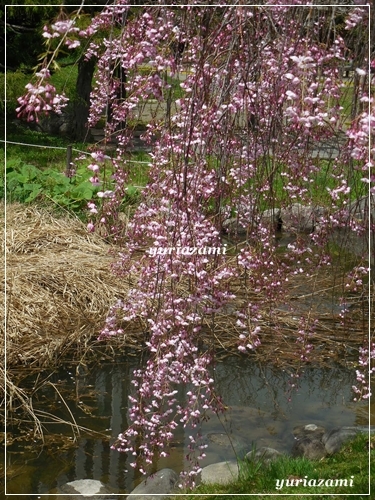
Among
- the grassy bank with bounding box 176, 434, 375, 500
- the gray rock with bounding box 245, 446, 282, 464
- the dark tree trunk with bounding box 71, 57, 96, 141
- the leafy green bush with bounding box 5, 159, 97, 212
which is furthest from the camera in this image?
the dark tree trunk with bounding box 71, 57, 96, 141

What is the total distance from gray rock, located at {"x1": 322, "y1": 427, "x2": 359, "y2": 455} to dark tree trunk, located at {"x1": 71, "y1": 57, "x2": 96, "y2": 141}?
31.4ft

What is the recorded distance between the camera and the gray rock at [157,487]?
4.14 metres

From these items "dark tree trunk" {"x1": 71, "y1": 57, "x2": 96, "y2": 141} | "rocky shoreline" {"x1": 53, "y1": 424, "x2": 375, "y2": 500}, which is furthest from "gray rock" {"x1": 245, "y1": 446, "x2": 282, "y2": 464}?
"dark tree trunk" {"x1": 71, "y1": 57, "x2": 96, "y2": 141}

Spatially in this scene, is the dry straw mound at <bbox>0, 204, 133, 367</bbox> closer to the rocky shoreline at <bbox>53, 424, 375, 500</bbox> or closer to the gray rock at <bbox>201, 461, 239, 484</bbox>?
the rocky shoreline at <bbox>53, 424, 375, 500</bbox>

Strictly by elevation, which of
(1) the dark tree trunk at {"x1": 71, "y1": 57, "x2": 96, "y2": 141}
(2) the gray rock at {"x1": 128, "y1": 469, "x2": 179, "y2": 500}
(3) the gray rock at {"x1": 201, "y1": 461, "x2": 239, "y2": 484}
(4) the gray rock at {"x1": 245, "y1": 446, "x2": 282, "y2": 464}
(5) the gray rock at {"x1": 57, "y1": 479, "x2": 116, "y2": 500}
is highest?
(1) the dark tree trunk at {"x1": 71, "y1": 57, "x2": 96, "y2": 141}

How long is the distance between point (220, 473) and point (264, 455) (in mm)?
263

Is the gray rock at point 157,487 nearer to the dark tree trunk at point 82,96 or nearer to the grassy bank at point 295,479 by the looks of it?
the grassy bank at point 295,479

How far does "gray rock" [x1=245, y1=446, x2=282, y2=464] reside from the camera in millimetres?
4298

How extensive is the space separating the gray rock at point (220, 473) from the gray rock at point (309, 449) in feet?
1.52

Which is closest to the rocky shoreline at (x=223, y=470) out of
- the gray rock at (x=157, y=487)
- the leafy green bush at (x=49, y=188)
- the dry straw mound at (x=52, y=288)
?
the gray rock at (x=157, y=487)

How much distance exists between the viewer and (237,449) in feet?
15.8

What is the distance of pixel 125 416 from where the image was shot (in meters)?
5.34

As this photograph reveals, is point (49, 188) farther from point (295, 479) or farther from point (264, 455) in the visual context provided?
point (295, 479)

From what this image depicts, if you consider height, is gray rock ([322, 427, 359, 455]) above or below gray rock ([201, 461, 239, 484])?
above
